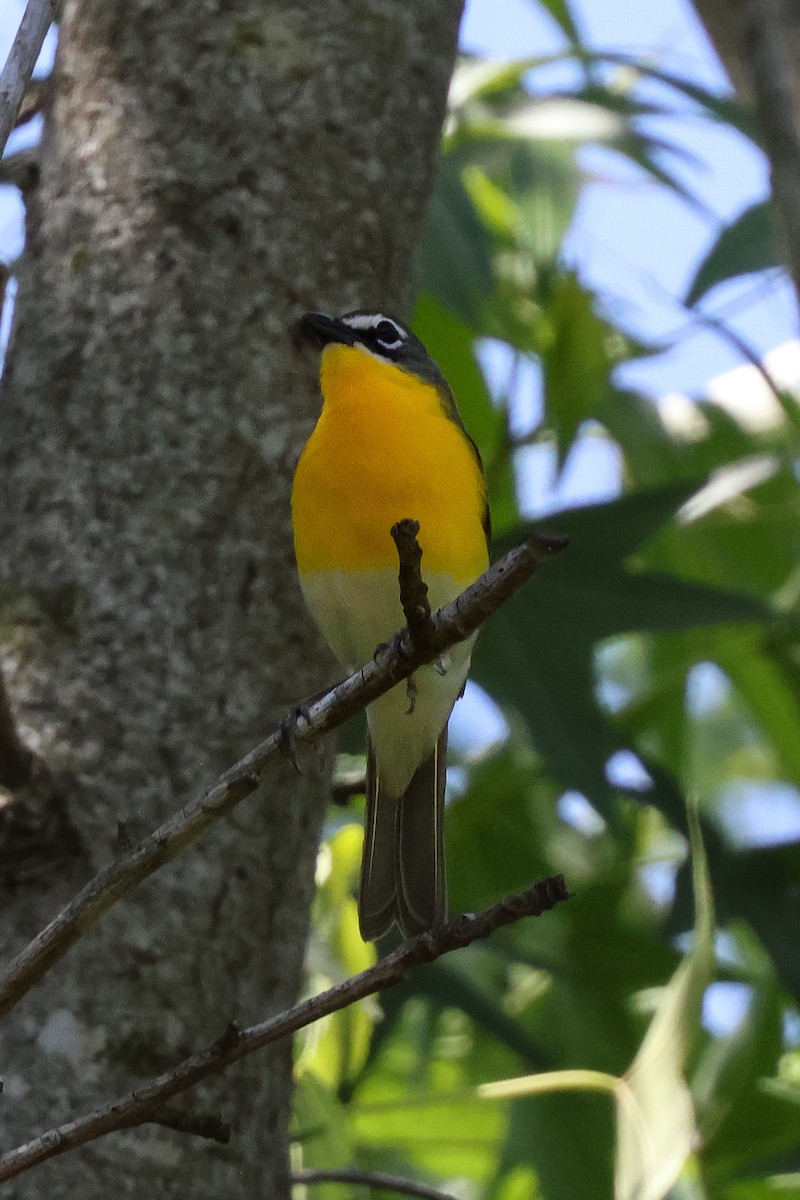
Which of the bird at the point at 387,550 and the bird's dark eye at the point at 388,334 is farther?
the bird's dark eye at the point at 388,334

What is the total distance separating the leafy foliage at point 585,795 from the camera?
322 centimetres

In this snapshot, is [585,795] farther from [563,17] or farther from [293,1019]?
[563,17]

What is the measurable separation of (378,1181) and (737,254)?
8.50 ft

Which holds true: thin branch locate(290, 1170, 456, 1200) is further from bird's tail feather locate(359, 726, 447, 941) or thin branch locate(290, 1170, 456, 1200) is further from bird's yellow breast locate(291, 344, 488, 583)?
A: bird's yellow breast locate(291, 344, 488, 583)

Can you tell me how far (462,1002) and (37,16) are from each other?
2.53 m

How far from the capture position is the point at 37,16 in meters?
1.65

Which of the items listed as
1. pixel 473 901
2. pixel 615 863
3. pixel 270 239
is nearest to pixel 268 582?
pixel 270 239

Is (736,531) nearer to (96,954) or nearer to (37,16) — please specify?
(96,954)

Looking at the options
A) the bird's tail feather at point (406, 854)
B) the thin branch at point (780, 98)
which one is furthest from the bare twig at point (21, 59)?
the bird's tail feather at point (406, 854)

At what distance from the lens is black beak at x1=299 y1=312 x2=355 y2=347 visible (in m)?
→ 2.92

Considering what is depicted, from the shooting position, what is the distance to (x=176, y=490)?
8.88 feet

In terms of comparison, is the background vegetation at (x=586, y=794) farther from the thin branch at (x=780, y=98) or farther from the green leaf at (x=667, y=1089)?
the thin branch at (x=780, y=98)

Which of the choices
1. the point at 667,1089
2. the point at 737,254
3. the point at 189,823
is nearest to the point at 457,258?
the point at 737,254

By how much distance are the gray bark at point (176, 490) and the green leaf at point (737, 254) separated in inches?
36.2
